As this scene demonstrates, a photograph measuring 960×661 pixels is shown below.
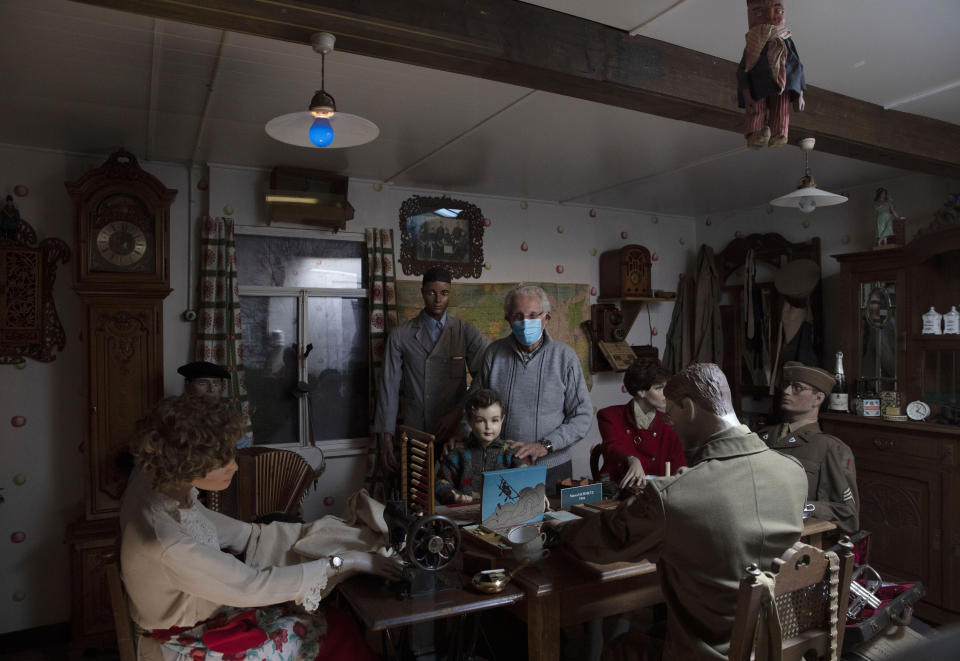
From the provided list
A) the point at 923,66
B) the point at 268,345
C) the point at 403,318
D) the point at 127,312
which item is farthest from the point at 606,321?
the point at 127,312

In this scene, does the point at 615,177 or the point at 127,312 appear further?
the point at 615,177

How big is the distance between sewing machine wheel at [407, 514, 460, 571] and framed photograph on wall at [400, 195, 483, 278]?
10.1 ft

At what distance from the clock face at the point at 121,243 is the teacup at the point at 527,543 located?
2.80 m

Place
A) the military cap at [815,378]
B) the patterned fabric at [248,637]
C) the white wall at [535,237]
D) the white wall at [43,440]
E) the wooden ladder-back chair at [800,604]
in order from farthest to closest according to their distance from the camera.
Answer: the white wall at [535,237] → the white wall at [43,440] → the military cap at [815,378] → the patterned fabric at [248,637] → the wooden ladder-back chair at [800,604]

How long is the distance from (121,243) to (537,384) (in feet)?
8.27

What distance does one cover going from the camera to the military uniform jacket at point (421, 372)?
429 centimetres

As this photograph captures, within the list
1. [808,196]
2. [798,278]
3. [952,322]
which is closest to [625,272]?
[798,278]

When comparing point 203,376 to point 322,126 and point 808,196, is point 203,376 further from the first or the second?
point 808,196

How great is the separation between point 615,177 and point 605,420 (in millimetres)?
2064

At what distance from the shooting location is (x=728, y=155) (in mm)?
4152

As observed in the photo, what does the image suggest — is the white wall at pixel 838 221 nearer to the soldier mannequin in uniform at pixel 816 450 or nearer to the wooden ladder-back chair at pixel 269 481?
the soldier mannequin in uniform at pixel 816 450

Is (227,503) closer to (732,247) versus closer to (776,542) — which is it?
(776,542)

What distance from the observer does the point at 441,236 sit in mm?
5090

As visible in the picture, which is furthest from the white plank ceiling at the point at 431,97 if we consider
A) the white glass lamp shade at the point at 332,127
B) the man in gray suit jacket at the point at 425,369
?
the man in gray suit jacket at the point at 425,369
